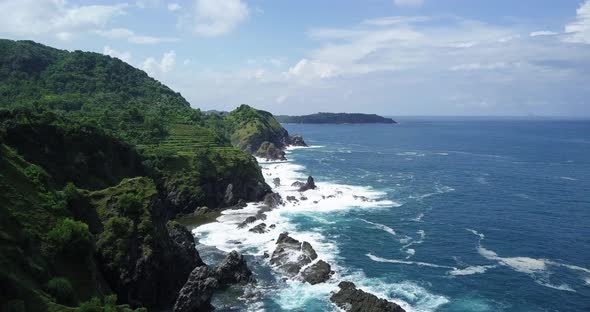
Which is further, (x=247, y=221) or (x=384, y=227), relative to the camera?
(x=247, y=221)

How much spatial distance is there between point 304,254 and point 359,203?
47093mm

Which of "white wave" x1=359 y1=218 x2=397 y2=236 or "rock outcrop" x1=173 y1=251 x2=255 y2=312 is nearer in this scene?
"rock outcrop" x1=173 y1=251 x2=255 y2=312

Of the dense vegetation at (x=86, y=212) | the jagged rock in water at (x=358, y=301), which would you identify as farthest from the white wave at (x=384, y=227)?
the dense vegetation at (x=86, y=212)

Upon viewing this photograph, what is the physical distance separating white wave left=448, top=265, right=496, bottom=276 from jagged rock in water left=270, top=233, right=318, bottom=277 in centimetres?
2497

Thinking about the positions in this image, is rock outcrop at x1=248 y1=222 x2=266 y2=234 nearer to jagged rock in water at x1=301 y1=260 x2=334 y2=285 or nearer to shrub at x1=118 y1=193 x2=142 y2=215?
jagged rock in water at x1=301 y1=260 x2=334 y2=285

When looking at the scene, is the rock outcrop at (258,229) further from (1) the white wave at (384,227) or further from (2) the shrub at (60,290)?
(2) the shrub at (60,290)

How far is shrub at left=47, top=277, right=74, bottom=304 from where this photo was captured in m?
51.2

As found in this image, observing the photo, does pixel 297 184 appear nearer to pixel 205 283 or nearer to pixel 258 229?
pixel 258 229

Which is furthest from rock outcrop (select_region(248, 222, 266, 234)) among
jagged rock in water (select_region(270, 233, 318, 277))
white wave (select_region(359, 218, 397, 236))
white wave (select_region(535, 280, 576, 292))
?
white wave (select_region(535, 280, 576, 292))

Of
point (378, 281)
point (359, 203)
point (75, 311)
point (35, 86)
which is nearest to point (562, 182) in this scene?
point (359, 203)

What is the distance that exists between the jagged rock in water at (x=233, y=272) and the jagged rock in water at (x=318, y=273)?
373 inches

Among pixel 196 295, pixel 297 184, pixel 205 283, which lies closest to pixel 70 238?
pixel 196 295

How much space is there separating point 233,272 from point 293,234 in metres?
26.0

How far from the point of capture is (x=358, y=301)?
68562 millimetres
